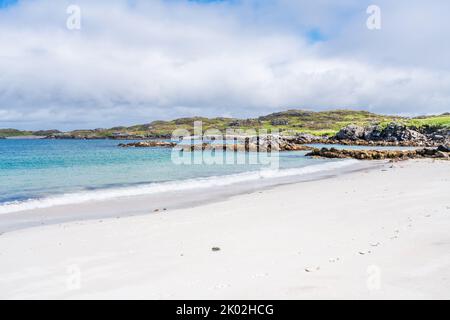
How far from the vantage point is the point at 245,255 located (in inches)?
332

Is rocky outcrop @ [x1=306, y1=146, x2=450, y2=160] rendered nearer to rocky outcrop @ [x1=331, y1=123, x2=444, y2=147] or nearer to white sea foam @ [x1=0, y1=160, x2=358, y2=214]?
white sea foam @ [x1=0, y1=160, x2=358, y2=214]

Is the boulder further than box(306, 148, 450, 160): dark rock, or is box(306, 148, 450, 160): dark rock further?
the boulder

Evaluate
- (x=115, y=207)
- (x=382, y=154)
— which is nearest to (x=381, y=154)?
(x=382, y=154)

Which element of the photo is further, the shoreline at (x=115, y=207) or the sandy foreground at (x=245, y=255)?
the shoreline at (x=115, y=207)

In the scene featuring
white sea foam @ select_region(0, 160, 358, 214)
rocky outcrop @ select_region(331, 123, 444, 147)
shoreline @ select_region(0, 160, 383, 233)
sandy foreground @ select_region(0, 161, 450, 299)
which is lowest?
shoreline @ select_region(0, 160, 383, 233)

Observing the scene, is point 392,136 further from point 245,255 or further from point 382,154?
point 245,255

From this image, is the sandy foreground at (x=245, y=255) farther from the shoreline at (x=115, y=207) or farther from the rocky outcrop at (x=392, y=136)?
the rocky outcrop at (x=392, y=136)

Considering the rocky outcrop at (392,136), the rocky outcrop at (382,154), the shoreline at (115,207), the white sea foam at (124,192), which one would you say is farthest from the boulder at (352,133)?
the shoreline at (115,207)

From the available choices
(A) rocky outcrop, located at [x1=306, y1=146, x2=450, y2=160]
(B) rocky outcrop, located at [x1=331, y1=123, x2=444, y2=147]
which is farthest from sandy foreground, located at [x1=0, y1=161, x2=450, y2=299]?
(B) rocky outcrop, located at [x1=331, y1=123, x2=444, y2=147]

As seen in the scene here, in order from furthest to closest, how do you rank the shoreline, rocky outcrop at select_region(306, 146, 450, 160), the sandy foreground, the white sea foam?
rocky outcrop at select_region(306, 146, 450, 160) → the white sea foam → the shoreline → the sandy foreground

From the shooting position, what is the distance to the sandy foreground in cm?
645

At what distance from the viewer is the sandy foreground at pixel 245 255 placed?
21.2ft
